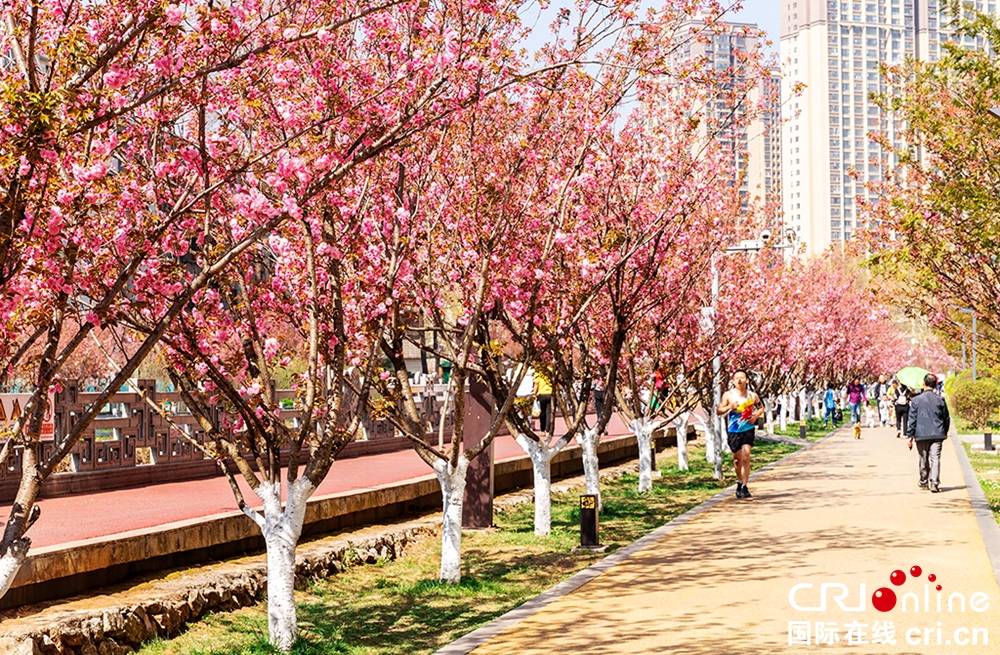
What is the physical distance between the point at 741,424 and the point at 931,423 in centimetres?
291

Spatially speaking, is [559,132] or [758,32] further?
[758,32]

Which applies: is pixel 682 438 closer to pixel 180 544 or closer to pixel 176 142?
pixel 180 544

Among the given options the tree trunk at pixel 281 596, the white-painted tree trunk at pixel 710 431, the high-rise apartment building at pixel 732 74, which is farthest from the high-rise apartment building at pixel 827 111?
the tree trunk at pixel 281 596

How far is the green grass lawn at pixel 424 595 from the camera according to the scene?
9594 millimetres

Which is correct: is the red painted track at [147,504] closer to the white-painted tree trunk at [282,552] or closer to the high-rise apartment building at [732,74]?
the white-painted tree trunk at [282,552]

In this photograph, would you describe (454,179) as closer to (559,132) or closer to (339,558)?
(559,132)

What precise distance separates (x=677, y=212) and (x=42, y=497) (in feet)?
28.6

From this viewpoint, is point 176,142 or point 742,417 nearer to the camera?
point 176,142


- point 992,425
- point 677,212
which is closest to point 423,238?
point 677,212

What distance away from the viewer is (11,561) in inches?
253

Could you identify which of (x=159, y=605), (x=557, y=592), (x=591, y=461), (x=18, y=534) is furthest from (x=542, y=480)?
(x=18, y=534)

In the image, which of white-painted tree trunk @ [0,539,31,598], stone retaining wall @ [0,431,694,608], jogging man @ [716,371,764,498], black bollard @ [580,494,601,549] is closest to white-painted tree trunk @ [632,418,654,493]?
jogging man @ [716,371,764,498]

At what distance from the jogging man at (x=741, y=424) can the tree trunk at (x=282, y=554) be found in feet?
34.2

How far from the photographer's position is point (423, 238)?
11.8 metres
